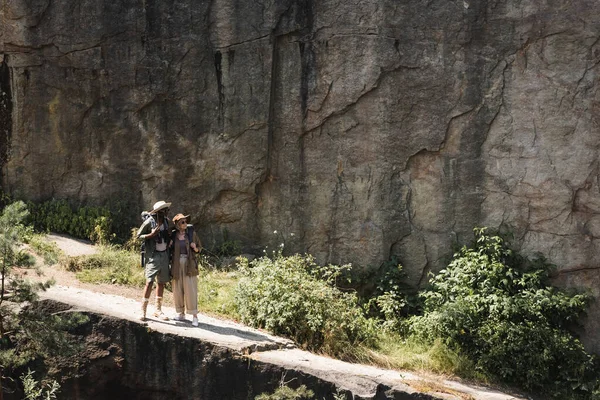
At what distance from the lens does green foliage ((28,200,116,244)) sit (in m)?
13.3

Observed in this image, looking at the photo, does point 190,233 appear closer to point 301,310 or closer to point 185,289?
point 185,289

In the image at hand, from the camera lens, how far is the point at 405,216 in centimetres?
1239

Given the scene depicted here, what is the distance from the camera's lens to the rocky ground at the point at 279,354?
9.37m

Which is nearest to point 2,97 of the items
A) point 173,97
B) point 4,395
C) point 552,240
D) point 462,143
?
point 173,97

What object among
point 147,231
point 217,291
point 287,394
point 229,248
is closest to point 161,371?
point 147,231

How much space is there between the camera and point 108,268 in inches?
476

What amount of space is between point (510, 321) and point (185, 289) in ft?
14.3

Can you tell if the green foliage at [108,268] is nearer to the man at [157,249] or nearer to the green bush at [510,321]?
the man at [157,249]

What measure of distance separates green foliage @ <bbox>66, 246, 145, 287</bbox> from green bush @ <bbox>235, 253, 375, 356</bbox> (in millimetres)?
1836

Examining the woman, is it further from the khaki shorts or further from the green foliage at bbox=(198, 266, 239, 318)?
the green foliage at bbox=(198, 266, 239, 318)

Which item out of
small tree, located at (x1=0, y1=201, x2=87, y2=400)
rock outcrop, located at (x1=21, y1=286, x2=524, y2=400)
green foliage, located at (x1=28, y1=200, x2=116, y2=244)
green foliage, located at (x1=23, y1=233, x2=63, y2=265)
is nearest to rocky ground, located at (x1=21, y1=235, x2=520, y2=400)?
rock outcrop, located at (x1=21, y1=286, x2=524, y2=400)

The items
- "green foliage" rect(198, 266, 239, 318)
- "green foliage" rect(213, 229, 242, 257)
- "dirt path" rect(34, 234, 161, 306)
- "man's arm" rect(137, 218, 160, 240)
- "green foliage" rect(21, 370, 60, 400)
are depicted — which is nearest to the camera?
"green foliage" rect(21, 370, 60, 400)

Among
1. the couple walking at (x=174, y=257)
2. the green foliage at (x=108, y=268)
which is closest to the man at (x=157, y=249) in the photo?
the couple walking at (x=174, y=257)

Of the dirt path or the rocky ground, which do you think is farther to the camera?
the dirt path
